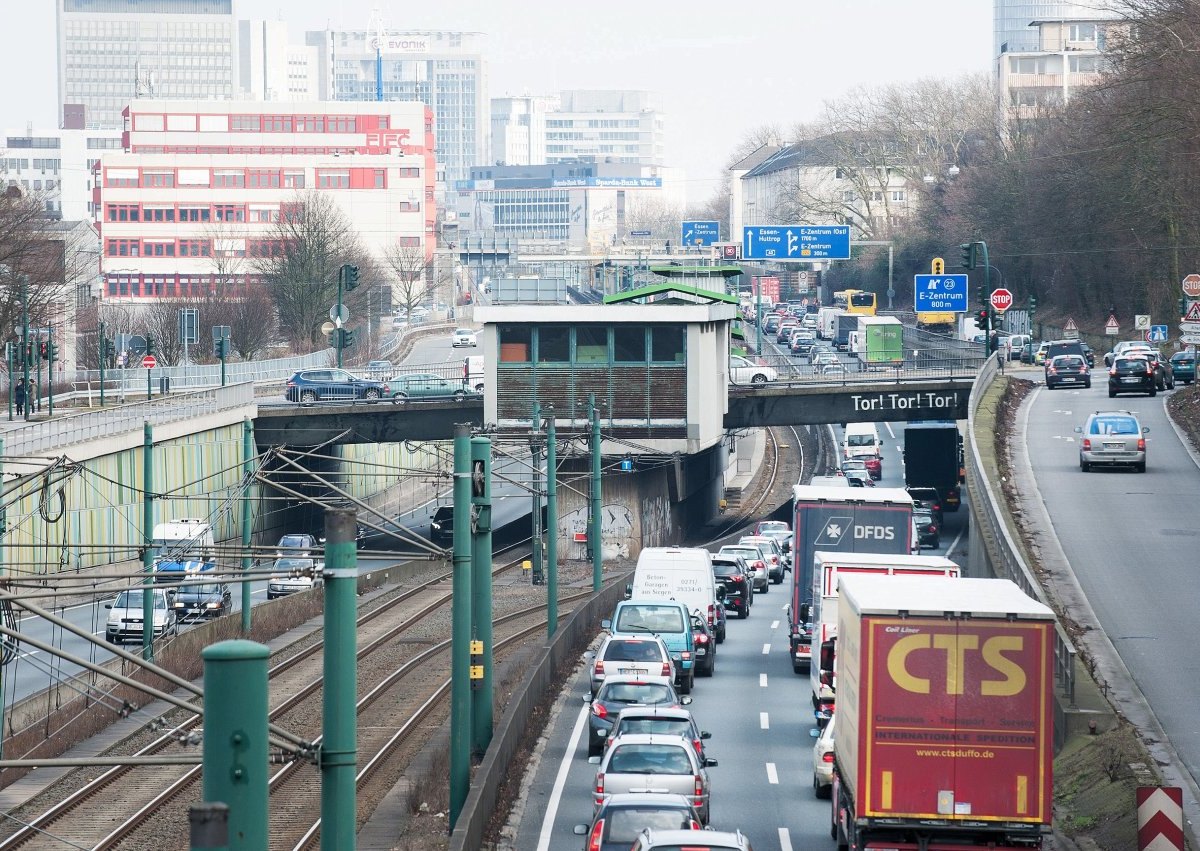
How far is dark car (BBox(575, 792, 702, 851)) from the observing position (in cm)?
1736

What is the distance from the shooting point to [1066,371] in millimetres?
67812

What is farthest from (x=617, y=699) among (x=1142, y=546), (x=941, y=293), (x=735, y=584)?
(x=941, y=293)

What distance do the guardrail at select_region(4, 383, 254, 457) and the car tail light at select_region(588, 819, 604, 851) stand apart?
78.8 ft

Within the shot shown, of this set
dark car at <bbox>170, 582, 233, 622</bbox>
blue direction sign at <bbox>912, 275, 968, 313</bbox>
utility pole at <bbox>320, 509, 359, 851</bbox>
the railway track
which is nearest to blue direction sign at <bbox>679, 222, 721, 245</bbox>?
blue direction sign at <bbox>912, 275, 968, 313</bbox>

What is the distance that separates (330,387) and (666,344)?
1599 cm

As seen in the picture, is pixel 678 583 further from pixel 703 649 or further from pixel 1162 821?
pixel 1162 821

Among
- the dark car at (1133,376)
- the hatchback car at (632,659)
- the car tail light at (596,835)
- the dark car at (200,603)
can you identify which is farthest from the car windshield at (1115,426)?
the car tail light at (596,835)

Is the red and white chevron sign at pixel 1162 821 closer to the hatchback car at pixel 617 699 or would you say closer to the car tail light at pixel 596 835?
the car tail light at pixel 596 835

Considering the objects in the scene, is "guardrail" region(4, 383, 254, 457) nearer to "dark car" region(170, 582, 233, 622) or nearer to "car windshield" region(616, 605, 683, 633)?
"dark car" region(170, 582, 233, 622)

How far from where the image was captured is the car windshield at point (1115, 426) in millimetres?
47031

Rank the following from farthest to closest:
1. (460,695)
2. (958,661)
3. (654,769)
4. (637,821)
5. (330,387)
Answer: (330,387) → (460,695) → (654,769) → (637,821) → (958,661)

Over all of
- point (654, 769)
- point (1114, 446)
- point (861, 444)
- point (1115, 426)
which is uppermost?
point (1115, 426)

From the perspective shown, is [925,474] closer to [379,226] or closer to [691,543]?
[691,543]

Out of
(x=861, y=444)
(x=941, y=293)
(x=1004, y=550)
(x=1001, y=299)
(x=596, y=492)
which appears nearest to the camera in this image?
(x=1004, y=550)
